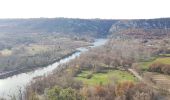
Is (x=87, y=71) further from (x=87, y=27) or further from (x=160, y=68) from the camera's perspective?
(x=87, y=27)

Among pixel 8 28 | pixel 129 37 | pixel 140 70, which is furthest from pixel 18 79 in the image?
pixel 8 28

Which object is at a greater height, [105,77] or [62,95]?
[62,95]

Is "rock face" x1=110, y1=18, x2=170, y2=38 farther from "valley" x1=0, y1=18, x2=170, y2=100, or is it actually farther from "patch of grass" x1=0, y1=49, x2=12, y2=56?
"patch of grass" x1=0, y1=49, x2=12, y2=56

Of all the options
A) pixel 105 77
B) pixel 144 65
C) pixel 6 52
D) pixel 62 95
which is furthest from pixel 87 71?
pixel 6 52

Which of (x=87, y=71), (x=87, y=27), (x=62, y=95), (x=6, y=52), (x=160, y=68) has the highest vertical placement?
(x=62, y=95)

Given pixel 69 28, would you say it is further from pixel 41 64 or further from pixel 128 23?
pixel 41 64
